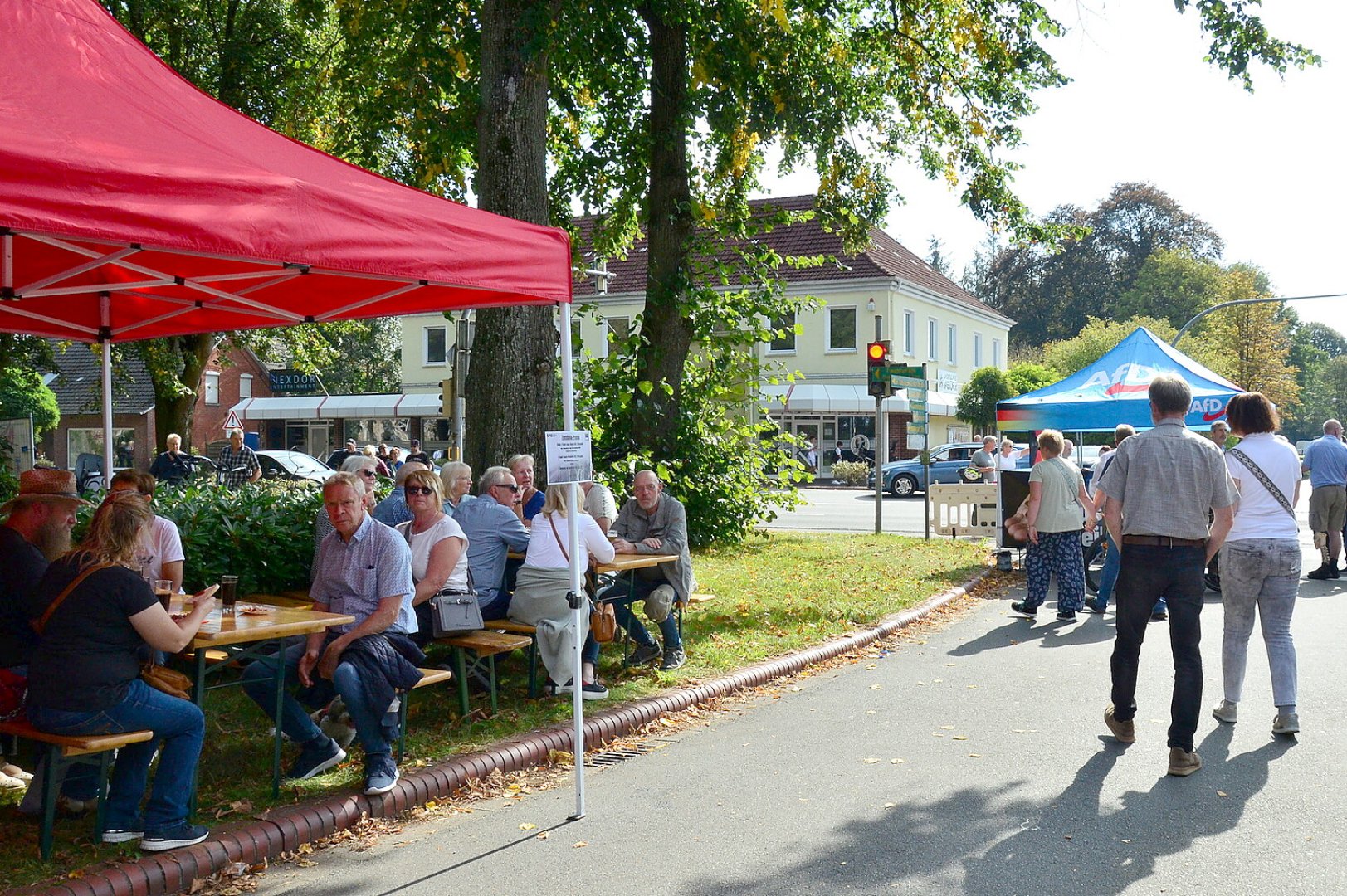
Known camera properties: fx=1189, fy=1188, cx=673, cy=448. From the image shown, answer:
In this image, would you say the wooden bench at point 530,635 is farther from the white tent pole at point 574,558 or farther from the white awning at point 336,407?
the white awning at point 336,407

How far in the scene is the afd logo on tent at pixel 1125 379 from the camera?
17.1 metres

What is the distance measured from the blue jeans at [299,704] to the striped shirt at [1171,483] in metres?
4.03

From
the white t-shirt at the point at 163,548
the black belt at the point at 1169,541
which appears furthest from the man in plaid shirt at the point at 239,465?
the black belt at the point at 1169,541

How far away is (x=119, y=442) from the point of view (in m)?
53.0

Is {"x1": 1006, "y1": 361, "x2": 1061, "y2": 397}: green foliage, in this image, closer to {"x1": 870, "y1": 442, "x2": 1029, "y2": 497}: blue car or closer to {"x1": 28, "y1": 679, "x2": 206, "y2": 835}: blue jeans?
{"x1": 870, "y1": 442, "x2": 1029, "y2": 497}: blue car

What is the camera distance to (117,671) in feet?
15.9

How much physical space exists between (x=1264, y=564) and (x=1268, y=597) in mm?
201

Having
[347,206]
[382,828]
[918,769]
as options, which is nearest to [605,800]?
[382,828]

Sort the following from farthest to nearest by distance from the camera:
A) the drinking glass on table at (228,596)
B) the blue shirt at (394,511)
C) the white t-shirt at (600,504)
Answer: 1. the white t-shirt at (600,504)
2. the blue shirt at (394,511)
3. the drinking glass on table at (228,596)

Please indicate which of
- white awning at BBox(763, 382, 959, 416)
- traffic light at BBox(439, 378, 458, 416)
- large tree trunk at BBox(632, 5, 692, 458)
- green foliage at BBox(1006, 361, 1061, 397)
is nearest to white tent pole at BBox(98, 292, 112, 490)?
traffic light at BBox(439, 378, 458, 416)

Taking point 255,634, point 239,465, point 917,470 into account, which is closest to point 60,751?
point 255,634

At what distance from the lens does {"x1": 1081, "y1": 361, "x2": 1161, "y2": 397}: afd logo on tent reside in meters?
17.1

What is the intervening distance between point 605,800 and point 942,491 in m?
14.4

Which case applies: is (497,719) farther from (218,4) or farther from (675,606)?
(218,4)
